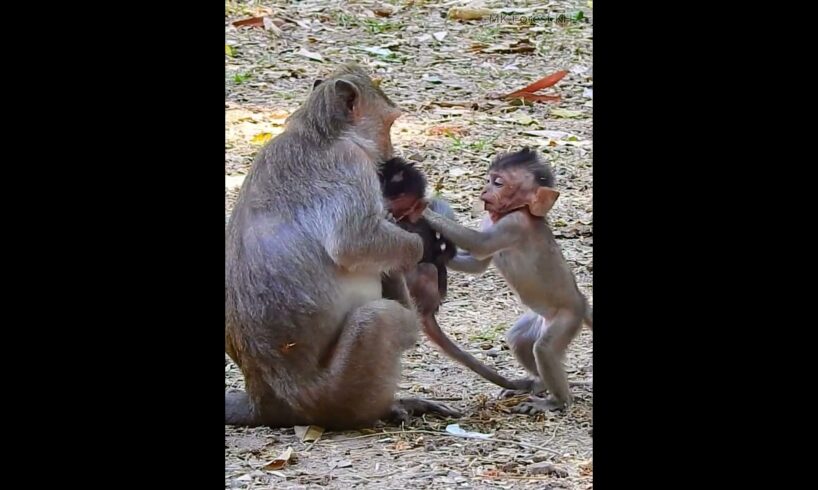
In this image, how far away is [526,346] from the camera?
21.3 ft

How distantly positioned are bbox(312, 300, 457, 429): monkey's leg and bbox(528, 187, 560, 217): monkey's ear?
0.89 meters

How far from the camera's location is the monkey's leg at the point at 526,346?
6465 millimetres

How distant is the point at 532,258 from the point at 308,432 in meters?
1.40

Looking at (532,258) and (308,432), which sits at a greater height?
(532,258)

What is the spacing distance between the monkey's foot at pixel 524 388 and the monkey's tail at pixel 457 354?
0.06ft

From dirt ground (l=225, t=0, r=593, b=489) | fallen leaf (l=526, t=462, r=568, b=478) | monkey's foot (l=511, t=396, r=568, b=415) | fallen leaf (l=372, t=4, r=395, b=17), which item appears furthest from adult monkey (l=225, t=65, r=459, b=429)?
fallen leaf (l=372, t=4, r=395, b=17)

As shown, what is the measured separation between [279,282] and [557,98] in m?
5.51

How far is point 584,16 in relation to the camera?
1251cm

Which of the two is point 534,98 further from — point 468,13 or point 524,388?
point 524,388

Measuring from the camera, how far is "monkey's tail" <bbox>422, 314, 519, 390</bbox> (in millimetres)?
6527

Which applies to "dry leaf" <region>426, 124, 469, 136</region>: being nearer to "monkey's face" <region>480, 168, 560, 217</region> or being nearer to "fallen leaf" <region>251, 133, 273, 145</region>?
"fallen leaf" <region>251, 133, 273, 145</region>

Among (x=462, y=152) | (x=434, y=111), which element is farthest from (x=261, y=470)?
(x=434, y=111)

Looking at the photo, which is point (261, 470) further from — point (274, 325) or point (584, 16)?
point (584, 16)

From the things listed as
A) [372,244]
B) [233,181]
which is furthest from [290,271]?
[233,181]
